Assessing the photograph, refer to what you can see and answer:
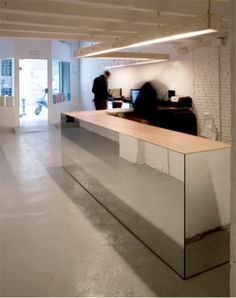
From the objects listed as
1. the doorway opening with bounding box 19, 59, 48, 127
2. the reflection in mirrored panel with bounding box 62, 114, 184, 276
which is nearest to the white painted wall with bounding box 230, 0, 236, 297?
the reflection in mirrored panel with bounding box 62, 114, 184, 276

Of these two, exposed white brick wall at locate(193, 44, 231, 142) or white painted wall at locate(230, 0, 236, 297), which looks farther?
exposed white brick wall at locate(193, 44, 231, 142)

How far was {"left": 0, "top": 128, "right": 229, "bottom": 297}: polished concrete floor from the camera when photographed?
2.39 meters

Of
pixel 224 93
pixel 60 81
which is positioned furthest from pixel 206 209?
pixel 60 81

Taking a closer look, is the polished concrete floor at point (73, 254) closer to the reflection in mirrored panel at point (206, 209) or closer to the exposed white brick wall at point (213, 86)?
the reflection in mirrored panel at point (206, 209)

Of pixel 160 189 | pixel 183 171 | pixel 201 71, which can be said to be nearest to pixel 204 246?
pixel 183 171

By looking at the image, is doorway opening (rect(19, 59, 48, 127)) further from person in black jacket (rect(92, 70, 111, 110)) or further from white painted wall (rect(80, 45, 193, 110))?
person in black jacket (rect(92, 70, 111, 110))

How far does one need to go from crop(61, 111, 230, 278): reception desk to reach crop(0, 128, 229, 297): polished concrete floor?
0.15 m

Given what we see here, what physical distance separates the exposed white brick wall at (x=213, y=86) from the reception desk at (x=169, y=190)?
3.01 metres

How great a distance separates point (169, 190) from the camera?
3689 millimetres

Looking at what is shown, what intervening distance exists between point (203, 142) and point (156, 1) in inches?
79.4

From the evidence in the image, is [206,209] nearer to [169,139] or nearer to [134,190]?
[169,139]

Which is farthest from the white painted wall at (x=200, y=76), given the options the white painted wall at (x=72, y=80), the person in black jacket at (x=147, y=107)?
the white painted wall at (x=72, y=80)

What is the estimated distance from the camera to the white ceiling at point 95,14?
3.98 meters

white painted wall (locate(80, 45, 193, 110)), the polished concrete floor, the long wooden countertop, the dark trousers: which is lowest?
the polished concrete floor
